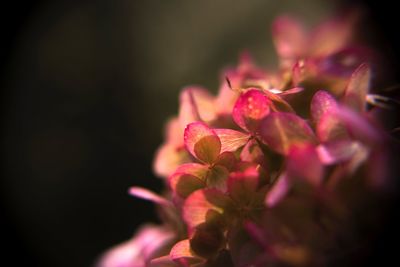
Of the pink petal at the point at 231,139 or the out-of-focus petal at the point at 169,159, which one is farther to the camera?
the out-of-focus petal at the point at 169,159

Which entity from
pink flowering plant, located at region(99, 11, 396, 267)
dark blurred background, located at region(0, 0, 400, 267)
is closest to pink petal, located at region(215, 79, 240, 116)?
pink flowering plant, located at region(99, 11, 396, 267)

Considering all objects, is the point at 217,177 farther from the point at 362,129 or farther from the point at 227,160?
the point at 362,129

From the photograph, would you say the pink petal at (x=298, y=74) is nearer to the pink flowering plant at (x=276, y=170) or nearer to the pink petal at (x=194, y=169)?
the pink flowering plant at (x=276, y=170)

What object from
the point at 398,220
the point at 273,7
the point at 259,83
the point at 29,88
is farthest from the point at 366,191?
the point at 29,88

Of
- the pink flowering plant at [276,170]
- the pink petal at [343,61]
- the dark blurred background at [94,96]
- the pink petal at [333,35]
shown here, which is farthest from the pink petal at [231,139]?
the dark blurred background at [94,96]

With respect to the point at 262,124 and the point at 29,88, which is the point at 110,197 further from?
the point at 262,124
